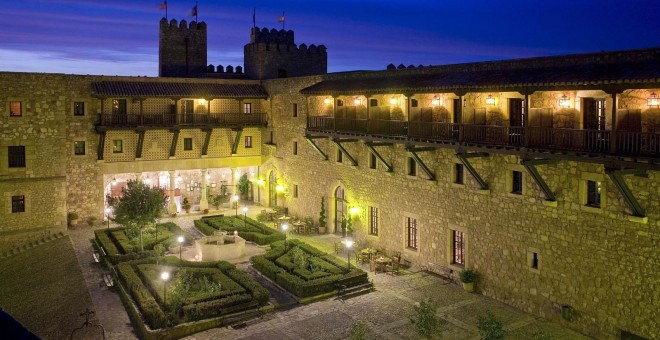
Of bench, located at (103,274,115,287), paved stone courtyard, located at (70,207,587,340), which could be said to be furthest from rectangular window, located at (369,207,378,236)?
bench, located at (103,274,115,287)

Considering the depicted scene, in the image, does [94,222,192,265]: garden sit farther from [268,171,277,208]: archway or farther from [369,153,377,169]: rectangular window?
[369,153,377,169]: rectangular window

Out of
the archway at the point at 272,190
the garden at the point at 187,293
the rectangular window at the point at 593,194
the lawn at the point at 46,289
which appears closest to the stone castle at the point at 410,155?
the rectangular window at the point at 593,194

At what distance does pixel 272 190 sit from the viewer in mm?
36594

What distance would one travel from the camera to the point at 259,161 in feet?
122

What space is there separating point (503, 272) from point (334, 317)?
601cm

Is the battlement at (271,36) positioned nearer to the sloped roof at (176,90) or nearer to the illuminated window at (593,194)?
the sloped roof at (176,90)

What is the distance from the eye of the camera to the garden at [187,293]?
17.9m

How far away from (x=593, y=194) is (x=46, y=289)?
20656 millimetres

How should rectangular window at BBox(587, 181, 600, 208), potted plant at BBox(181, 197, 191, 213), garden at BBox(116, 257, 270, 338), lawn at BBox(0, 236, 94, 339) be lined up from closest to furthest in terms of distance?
rectangular window at BBox(587, 181, 600, 208) < garden at BBox(116, 257, 270, 338) < lawn at BBox(0, 236, 94, 339) < potted plant at BBox(181, 197, 191, 213)

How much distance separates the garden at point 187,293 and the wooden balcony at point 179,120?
11120mm

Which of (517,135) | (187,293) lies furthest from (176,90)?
(517,135)

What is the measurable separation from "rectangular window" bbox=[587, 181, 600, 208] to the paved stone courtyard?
3.95 metres

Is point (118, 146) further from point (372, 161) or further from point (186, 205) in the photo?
point (372, 161)

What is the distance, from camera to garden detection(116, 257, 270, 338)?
1794 cm
